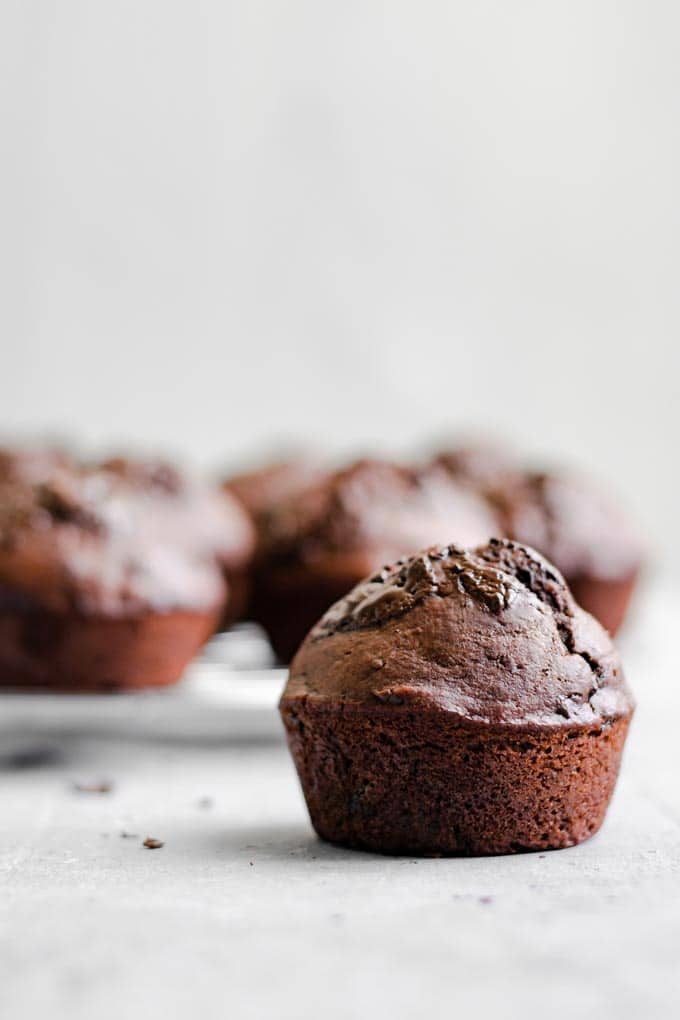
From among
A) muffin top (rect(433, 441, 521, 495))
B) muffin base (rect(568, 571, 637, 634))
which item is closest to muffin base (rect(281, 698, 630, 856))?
muffin base (rect(568, 571, 637, 634))

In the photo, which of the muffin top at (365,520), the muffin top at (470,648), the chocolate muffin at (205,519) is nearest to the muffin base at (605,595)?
the muffin top at (365,520)

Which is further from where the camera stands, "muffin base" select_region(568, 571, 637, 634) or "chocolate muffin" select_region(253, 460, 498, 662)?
"muffin base" select_region(568, 571, 637, 634)

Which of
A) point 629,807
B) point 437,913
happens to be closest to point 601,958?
point 437,913

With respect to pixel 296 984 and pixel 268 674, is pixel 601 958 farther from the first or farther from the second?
pixel 268 674

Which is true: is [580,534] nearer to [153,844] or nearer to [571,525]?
[571,525]

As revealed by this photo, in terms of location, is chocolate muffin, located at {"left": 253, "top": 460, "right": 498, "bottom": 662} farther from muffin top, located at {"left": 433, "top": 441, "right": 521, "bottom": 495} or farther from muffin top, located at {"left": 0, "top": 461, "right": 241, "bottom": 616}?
muffin top, located at {"left": 433, "top": 441, "right": 521, "bottom": 495}

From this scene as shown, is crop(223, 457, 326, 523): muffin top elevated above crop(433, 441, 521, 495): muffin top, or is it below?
below

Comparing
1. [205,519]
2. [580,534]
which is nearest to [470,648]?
[205,519]
